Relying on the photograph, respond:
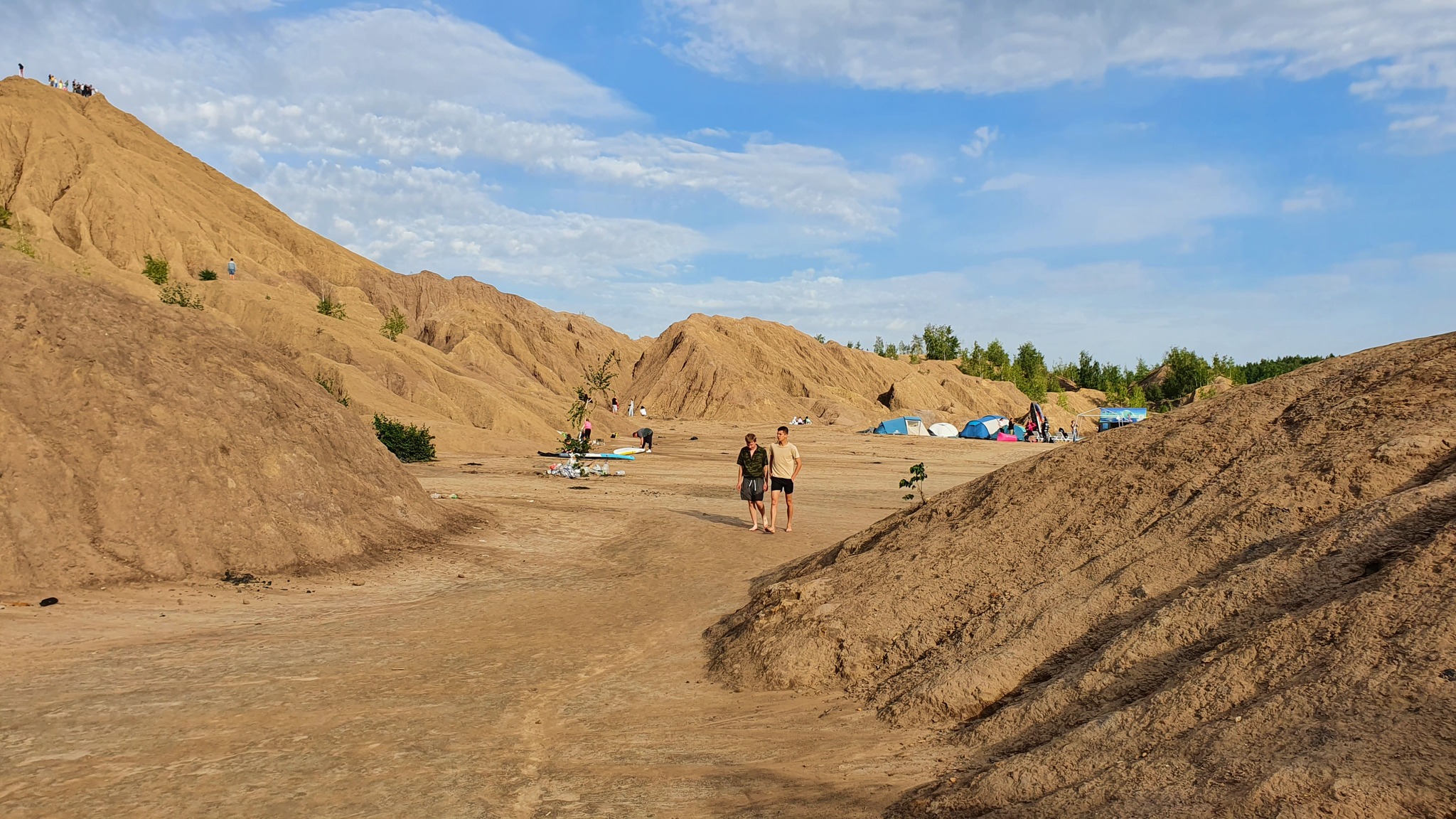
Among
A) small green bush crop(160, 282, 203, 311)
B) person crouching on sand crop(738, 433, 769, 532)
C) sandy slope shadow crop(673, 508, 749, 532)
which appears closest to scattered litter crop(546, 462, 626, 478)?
sandy slope shadow crop(673, 508, 749, 532)

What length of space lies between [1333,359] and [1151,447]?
5.84 ft

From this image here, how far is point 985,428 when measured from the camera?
50406 millimetres

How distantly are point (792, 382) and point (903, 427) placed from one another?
17.2 metres

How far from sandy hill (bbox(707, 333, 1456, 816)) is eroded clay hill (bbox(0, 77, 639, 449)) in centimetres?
2660

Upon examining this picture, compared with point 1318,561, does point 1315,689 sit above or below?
below

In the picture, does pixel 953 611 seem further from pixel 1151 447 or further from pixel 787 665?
pixel 1151 447

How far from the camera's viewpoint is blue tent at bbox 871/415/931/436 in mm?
51688

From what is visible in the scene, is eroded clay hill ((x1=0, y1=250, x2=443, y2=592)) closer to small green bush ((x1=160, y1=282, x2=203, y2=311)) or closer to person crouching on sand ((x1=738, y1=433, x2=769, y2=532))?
person crouching on sand ((x1=738, y1=433, x2=769, y2=532))

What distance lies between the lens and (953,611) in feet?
23.7

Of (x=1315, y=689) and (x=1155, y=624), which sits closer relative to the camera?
(x=1315, y=689)

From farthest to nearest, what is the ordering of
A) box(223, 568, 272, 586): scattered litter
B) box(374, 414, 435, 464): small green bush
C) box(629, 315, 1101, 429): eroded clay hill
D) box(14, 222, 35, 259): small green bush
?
1. box(629, 315, 1101, 429): eroded clay hill
2. box(14, 222, 35, 259): small green bush
3. box(374, 414, 435, 464): small green bush
4. box(223, 568, 272, 586): scattered litter

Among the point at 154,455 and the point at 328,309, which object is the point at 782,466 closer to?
the point at 154,455

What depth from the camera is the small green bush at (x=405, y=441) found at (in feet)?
88.6

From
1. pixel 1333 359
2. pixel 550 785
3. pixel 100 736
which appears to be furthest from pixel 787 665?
pixel 1333 359
